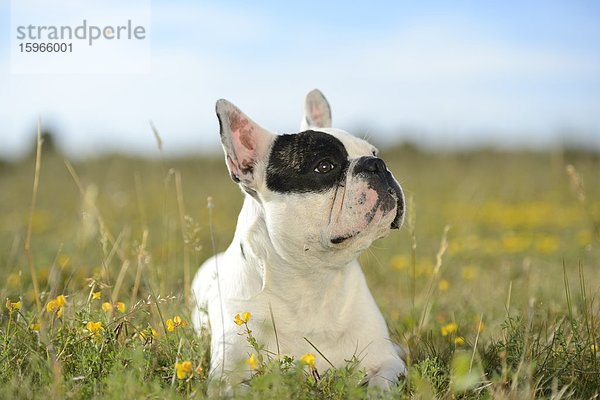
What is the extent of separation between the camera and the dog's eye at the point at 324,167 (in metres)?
2.87

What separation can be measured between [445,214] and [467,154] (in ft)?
17.0

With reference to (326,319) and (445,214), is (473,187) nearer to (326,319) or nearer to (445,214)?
(445,214)

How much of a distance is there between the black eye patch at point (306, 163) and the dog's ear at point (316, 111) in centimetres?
75

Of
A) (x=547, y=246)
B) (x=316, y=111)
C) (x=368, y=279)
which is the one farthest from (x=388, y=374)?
(x=547, y=246)

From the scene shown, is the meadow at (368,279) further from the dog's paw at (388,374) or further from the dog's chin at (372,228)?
the dog's chin at (372,228)

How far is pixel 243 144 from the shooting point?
9.83 ft

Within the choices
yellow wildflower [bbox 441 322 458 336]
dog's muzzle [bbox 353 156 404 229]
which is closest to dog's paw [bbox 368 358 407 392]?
yellow wildflower [bbox 441 322 458 336]

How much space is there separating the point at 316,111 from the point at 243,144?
85 centimetres

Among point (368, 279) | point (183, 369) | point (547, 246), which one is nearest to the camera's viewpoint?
point (183, 369)

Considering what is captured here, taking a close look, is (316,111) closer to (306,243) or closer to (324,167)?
(324,167)

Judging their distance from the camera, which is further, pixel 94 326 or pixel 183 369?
pixel 94 326

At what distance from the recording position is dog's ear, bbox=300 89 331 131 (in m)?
3.72

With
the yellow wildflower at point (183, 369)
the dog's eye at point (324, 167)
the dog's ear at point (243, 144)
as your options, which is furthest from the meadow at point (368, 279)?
the dog's eye at point (324, 167)

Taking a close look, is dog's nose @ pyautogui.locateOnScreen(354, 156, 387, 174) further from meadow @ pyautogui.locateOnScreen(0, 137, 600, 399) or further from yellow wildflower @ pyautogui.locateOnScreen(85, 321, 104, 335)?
yellow wildflower @ pyautogui.locateOnScreen(85, 321, 104, 335)
